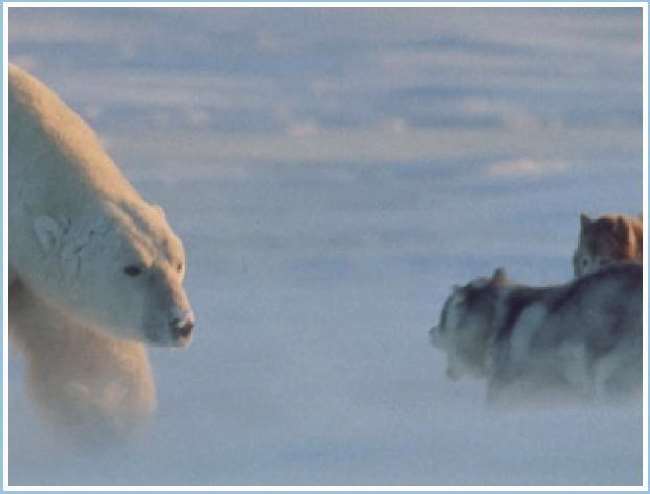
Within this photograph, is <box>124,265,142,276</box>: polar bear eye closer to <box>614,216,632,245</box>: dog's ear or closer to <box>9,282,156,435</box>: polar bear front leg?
<box>9,282,156,435</box>: polar bear front leg

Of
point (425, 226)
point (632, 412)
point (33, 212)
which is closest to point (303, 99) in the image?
point (425, 226)

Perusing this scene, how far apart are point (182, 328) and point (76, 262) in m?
A: 0.47

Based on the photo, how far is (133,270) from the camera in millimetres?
7297

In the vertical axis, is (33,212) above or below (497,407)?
above

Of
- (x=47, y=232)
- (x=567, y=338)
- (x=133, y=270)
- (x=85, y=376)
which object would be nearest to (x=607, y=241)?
(x=567, y=338)

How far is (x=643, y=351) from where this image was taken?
739 cm

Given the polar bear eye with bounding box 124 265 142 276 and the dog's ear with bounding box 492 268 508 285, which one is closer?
the polar bear eye with bounding box 124 265 142 276

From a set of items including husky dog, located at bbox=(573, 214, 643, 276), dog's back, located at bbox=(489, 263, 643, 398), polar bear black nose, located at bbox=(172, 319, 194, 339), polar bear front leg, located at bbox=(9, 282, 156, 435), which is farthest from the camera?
husky dog, located at bbox=(573, 214, 643, 276)

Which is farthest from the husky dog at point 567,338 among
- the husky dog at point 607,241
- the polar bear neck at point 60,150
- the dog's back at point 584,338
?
the polar bear neck at point 60,150

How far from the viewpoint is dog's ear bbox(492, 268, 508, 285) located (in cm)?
774

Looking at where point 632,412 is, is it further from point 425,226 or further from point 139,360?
point 139,360

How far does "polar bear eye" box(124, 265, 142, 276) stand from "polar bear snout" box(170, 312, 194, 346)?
0.72 feet

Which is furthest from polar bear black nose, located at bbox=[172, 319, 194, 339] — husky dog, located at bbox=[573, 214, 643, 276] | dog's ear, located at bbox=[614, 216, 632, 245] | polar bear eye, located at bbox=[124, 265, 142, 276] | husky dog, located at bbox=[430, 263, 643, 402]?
dog's ear, located at bbox=[614, 216, 632, 245]

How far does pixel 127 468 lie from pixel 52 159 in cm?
117
